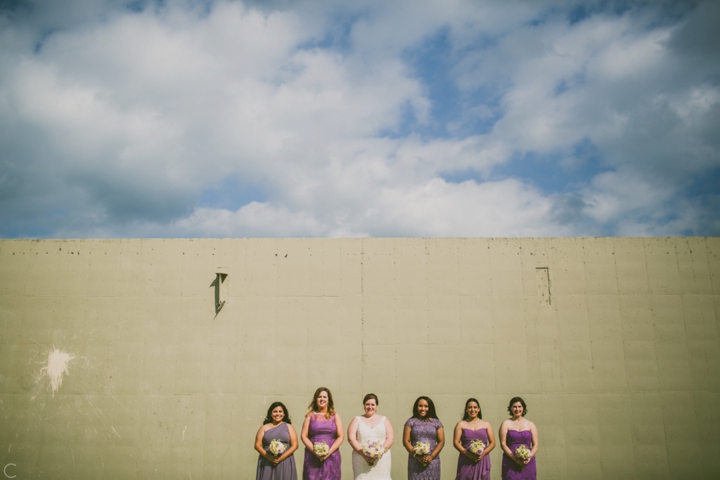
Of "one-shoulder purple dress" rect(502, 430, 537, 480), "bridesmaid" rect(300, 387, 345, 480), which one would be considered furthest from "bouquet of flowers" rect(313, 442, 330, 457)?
"one-shoulder purple dress" rect(502, 430, 537, 480)

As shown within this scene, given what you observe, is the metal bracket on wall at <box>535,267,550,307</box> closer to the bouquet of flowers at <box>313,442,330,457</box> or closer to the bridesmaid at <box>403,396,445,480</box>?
the bridesmaid at <box>403,396,445,480</box>

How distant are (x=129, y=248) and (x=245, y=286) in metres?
2.20

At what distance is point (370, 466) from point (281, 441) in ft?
3.53

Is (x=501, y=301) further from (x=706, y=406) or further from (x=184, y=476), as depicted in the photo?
(x=184, y=476)

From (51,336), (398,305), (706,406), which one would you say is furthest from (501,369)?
(51,336)

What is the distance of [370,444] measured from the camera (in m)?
5.09

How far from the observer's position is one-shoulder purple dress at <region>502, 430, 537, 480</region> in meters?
5.34

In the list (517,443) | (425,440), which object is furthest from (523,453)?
(425,440)

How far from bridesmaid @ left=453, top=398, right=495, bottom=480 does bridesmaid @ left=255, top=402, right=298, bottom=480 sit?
1.97m

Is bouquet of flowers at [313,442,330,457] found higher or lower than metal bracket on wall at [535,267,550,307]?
lower

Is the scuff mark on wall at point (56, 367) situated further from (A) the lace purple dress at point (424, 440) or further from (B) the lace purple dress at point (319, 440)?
(A) the lace purple dress at point (424, 440)

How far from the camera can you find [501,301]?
7.50 meters

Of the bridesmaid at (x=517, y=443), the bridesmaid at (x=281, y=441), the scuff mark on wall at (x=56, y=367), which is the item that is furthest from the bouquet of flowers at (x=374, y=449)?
the scuff mark on wall at (x=56, y=367)

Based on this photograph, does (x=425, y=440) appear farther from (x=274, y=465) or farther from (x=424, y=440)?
(x=274, y=465)
